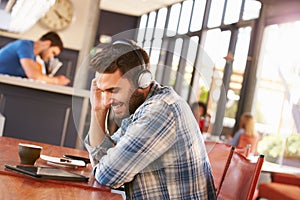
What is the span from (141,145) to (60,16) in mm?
9801

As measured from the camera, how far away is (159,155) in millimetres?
1851

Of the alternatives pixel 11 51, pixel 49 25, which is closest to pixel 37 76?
pixel 11 51

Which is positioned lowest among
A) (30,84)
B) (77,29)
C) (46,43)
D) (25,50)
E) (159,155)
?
(159,155)

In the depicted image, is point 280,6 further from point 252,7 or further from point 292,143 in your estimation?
point 292,143

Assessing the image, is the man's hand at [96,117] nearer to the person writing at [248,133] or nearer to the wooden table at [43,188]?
the wooden table at [43,188]

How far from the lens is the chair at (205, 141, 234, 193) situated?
214cm

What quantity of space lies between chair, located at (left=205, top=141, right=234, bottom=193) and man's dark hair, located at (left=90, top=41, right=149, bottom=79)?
0.50m

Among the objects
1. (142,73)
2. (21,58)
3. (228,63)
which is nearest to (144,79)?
(142,73)

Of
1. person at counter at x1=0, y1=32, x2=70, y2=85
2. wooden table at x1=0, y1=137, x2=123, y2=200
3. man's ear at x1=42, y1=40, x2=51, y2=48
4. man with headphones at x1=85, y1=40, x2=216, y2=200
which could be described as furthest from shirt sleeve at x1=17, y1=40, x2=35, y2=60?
man with headphones at x1=85, y1=40, x2=216, y2=200

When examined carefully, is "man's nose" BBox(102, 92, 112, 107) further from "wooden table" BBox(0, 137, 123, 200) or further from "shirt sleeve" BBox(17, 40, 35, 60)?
"shirt sleeve" BBox(17, 40, 35, 60)

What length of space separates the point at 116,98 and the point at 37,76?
4040 mm

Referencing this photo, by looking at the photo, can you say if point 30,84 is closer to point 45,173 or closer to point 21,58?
point 21,58

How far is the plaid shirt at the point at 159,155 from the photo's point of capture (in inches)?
72.2

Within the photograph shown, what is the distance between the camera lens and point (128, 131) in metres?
1.86
